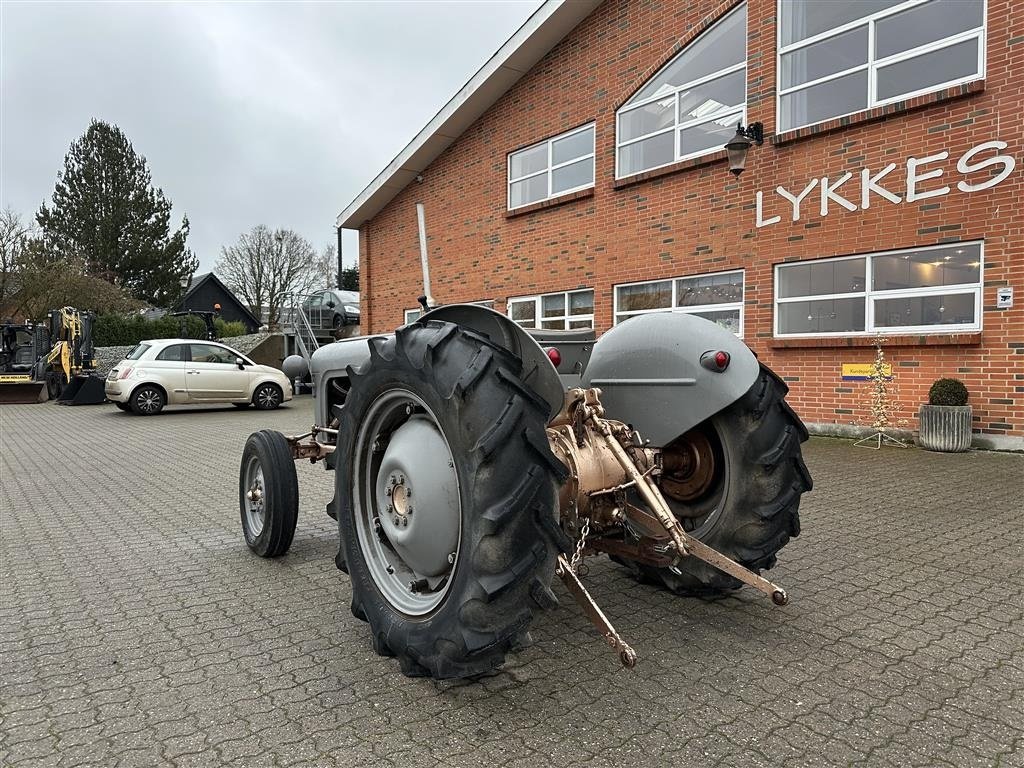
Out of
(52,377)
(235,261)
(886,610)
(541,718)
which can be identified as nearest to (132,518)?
(541,718)

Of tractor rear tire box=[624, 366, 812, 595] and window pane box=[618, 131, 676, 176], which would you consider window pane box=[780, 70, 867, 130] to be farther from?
tractor rear tire box=[624, 366, 812, 595]

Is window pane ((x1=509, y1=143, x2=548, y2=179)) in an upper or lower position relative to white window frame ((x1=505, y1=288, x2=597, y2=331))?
upper

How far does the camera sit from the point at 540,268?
14047mm

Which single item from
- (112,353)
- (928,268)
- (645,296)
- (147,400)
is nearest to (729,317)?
(645,296)

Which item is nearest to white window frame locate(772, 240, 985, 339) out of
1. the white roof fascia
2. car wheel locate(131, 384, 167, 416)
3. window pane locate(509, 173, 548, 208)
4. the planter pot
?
the planter pot

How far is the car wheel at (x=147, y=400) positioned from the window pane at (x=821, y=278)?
1350 centimetres

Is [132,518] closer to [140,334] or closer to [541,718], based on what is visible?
[541,718]

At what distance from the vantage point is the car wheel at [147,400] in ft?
50.7

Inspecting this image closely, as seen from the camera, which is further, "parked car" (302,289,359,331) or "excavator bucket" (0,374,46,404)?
"parked car" (302,289,359,331)

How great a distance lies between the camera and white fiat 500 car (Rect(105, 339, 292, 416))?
50.7 ft

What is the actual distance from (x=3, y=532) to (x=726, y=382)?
17.6 feet

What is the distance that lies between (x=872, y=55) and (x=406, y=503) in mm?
9805

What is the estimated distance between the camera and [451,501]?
2506 millimetres

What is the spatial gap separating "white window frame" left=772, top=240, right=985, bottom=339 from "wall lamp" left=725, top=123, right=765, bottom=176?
1.60 m
